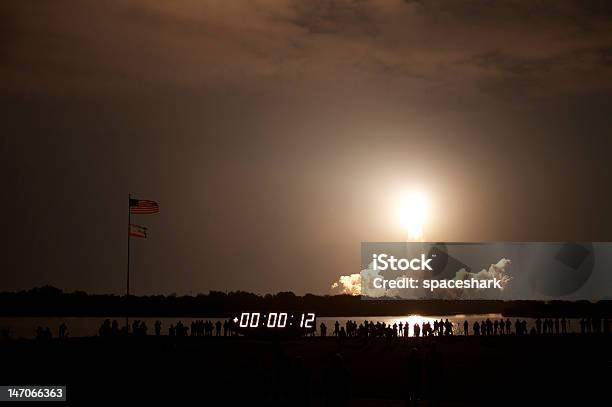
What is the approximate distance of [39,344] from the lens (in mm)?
57344

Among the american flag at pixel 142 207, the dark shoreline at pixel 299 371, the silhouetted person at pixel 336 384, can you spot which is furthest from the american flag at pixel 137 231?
the silhouetted person at pixel 336 384

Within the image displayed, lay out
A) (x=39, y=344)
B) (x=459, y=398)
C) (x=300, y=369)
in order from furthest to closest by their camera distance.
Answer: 1. (x=39, y=344)
2. (x=459, y=398)
3. (x=300, y=369)

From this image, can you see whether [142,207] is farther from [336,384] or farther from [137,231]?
[336,384]

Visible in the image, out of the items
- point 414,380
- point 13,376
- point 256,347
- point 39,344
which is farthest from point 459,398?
point 39,344

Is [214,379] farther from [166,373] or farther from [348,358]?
[348,358]

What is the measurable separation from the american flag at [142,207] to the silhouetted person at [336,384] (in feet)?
133

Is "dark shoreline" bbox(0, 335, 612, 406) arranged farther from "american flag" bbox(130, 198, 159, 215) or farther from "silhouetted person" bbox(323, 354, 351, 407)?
"american flag" bbox(130, 198, 159, 215)

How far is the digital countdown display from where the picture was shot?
59875 mm

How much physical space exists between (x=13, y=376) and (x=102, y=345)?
21.8 metres

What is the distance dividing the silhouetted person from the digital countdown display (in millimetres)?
40970

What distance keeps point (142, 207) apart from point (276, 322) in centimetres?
1360

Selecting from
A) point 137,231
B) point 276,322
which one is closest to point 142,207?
point 137,231

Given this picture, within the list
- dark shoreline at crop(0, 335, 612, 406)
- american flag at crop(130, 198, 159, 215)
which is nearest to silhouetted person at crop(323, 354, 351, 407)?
dark shoreline at crop(0, 335, 612, 406)

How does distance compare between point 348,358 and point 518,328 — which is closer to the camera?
point 348,358
